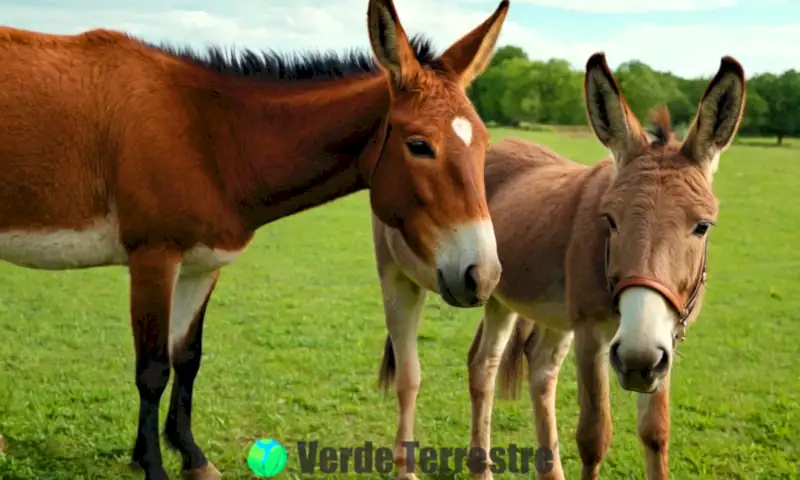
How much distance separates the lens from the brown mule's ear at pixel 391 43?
2.59 m

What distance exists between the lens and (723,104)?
2.66m

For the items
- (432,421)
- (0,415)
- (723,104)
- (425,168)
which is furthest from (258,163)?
(0,415)

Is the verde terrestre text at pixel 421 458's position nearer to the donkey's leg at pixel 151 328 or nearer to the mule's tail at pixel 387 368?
the mule's tail at pixel 387 368

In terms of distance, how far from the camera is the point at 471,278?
250cm

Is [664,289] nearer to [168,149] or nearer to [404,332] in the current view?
[404,332]

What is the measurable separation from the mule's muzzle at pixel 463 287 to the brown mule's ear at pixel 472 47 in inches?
33.7

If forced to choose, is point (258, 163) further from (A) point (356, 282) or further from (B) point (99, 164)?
(A) point (356, 282)

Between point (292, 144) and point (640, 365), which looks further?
point (292, 144)

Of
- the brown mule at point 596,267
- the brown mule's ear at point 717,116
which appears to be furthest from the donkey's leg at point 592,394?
the brown mule's ear at point 717,116

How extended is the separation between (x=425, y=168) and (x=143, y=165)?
1.28m

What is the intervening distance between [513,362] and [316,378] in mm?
1920

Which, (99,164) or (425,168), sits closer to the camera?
(425,168)

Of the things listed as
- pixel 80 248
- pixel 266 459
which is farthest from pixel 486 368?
pixel 80 248

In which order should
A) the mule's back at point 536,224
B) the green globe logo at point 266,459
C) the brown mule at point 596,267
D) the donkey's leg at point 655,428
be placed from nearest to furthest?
the brown mule at point 596,267, the donkey's leg at point 655,428, the mule's back at point 536,224, the green globe logo at point 266,459
